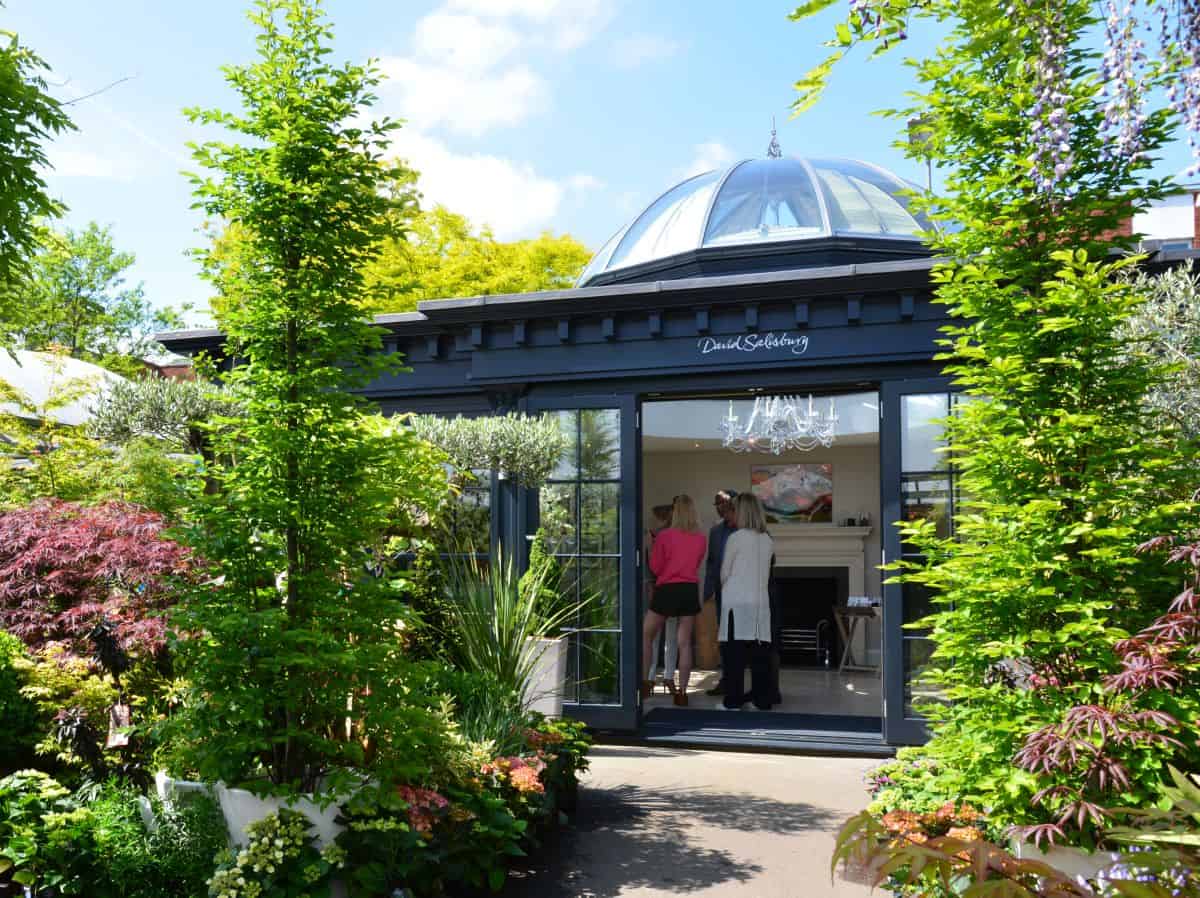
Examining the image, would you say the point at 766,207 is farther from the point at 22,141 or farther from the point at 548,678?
the point at 22,141

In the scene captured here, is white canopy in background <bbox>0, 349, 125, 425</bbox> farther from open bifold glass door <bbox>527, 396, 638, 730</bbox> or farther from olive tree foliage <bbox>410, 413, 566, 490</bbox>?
open bifold glass door <bbox>527, 396, 638, 730</bbox>

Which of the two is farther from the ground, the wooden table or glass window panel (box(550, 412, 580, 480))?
glass window panel (box(550, 412, 580, 480))

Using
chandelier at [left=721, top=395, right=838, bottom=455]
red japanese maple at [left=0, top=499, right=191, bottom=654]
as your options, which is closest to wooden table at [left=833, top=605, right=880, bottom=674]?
chandelier at [left=721, top=395, right=838, bottom=455]

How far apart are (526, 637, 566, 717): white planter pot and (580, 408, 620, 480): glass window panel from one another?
5.25 ft

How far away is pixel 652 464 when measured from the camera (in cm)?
1562

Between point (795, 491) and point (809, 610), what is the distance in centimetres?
186

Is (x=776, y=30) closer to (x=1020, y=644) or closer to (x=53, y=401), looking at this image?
(x=1020, y=644)

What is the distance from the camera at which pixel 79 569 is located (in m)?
5.83

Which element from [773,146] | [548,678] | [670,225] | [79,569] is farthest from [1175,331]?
[773,146]

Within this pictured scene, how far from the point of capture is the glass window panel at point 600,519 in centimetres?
A: 827

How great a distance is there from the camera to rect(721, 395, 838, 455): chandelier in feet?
38.7

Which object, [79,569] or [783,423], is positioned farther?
[783,423]

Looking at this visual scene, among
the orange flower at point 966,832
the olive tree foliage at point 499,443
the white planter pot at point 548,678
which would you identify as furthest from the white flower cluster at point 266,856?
the olive tree foliage at point 499,443

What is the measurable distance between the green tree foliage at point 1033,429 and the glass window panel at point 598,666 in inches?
168
